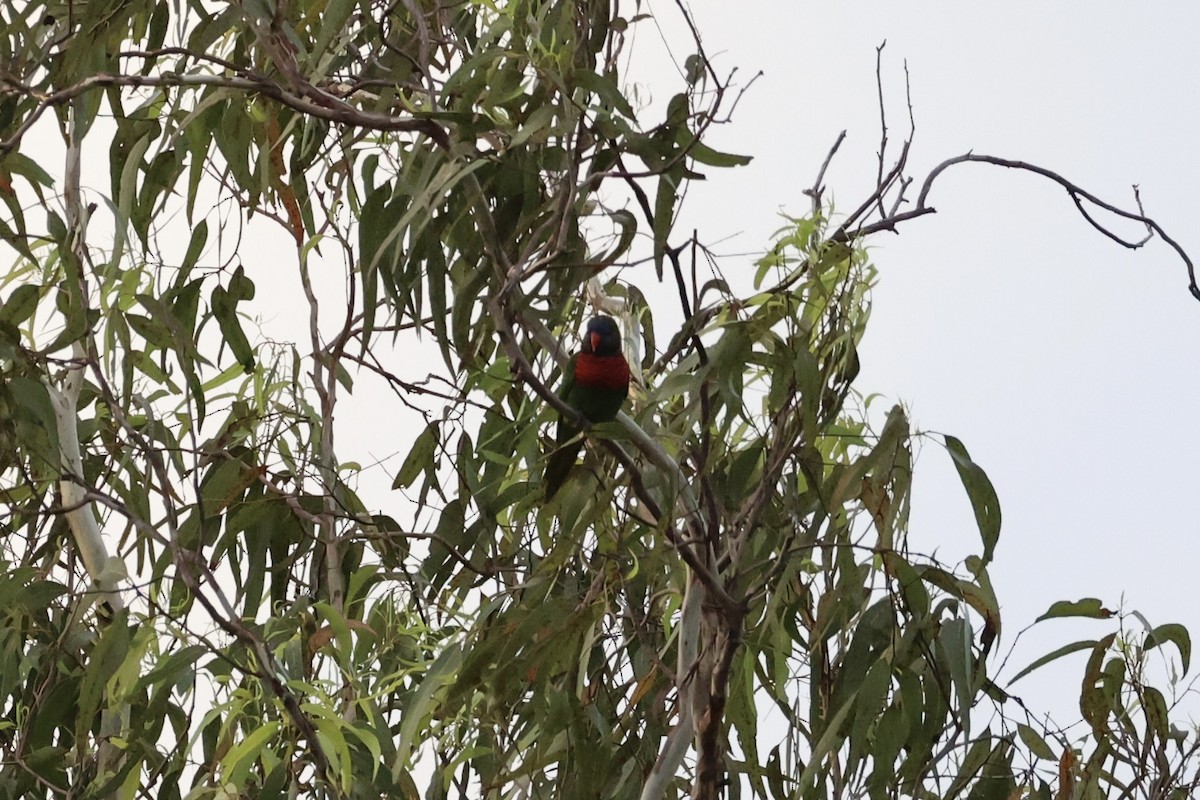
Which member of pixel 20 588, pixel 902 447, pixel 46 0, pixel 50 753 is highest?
pixel 46 0

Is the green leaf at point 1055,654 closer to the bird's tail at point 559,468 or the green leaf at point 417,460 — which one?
the bird's tail at point 559,468

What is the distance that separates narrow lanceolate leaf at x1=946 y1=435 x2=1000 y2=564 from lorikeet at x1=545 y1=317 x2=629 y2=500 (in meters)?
0.42

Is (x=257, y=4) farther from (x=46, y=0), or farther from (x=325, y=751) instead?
(x=325, y=751)

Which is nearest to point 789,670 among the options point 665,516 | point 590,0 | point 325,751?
point 665,516

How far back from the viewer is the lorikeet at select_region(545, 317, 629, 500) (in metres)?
1.77

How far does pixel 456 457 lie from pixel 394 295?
514 millimetres

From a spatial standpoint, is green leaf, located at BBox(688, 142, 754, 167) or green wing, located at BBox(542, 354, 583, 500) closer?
green leaf, located at BBox(688, 142, 754, 167)

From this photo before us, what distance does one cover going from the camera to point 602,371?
182 centimetres

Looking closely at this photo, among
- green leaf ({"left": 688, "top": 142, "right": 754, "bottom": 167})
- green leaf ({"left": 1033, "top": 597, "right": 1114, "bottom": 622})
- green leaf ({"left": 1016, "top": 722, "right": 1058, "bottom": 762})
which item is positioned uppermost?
green leaf ({"left": 688, "top": 142, "right": 754, "bottom": 167})

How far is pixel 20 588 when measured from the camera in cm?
196

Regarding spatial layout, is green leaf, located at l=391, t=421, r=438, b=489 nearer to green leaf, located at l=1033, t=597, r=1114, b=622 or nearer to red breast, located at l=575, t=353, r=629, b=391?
red breast, located at l=575, t=353, r=629, b=391

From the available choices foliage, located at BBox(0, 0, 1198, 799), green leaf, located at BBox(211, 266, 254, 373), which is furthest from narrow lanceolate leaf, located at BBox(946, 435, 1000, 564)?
green leaf, located at BBox(211, 266, 254, 373)

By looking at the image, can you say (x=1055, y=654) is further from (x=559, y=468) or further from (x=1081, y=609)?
(x=559, y=468)

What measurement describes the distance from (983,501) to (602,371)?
1.71 feet
